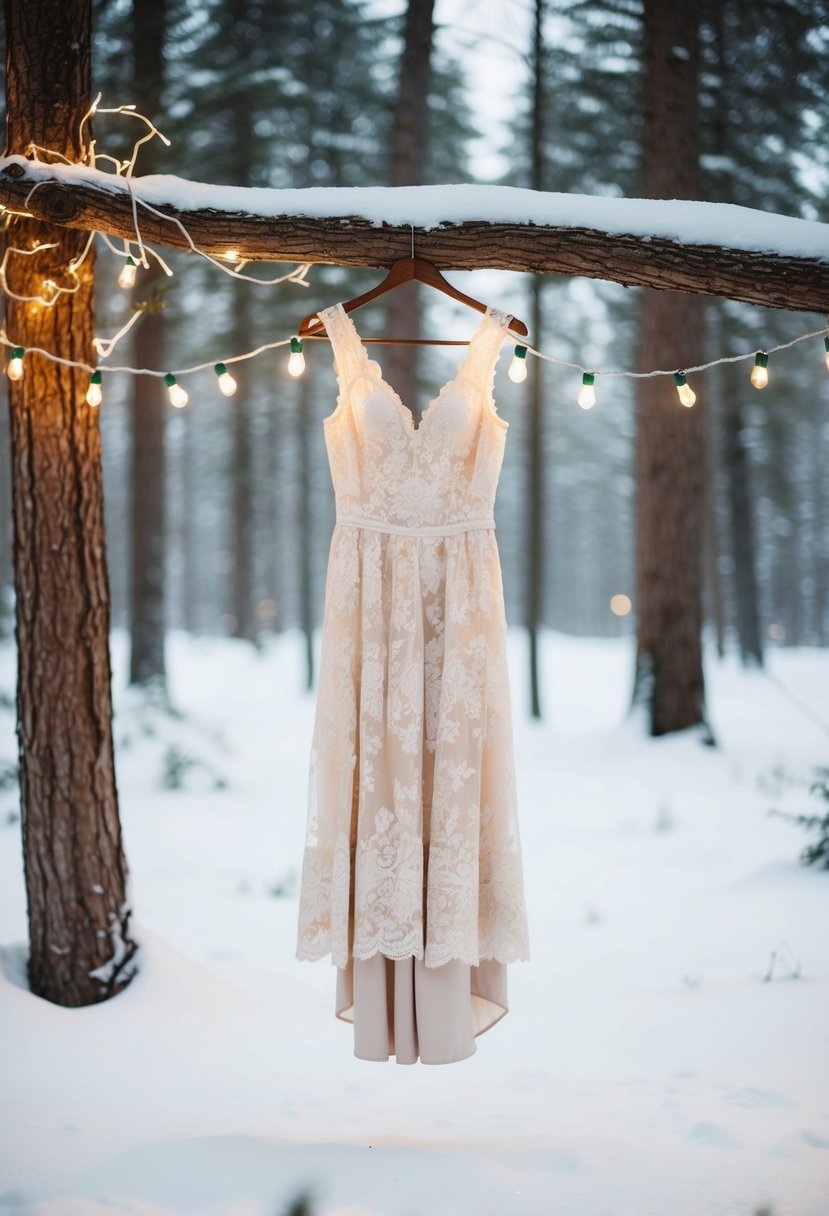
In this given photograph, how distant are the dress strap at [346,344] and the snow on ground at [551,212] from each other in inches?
12.7

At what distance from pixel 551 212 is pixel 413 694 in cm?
143

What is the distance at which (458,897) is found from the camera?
2174mm

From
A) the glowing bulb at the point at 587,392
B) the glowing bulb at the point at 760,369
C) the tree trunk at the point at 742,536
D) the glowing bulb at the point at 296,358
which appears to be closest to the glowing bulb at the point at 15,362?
the glowing bulb at the point at 296,358

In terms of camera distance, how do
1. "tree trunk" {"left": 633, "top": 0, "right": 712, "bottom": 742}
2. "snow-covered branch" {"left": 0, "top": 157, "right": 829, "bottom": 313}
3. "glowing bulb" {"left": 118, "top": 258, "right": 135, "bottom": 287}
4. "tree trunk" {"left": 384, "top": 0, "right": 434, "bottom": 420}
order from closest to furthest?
"snow-covered branch" {"left": 0, "top": 157, "right": 829, "bottom": 313}
"glowing bulb" {"left": 118, "top": 258, "right": 135, "bottom": 287}
"tree trunk" {"left": 633, "top": 0, "right": 712, "bottom": 742}
"tree trunk" {"left": 384, "top": 0, "right": 434, "bottom": 420}

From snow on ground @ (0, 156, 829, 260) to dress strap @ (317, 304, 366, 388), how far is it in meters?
0.32

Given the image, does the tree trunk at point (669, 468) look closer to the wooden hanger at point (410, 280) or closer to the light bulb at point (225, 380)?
the wooden hanger at point (410, 280)

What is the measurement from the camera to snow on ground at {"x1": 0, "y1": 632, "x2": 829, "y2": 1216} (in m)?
2.20

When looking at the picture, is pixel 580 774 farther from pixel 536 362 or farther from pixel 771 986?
pixel 536 362

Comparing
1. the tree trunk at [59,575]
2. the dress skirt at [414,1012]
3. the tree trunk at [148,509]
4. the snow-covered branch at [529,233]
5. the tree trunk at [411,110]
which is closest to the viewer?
the dress skirt at [414,1012]

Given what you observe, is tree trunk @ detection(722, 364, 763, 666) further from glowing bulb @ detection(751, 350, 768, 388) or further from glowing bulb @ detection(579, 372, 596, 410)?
glowing bulb @ detection(579, 372, 596, 410)

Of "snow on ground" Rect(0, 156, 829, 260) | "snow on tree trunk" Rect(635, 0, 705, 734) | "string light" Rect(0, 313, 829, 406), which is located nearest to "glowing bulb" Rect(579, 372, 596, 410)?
"string light" Rect(0, 313, 829, 406)

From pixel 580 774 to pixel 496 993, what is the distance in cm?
496

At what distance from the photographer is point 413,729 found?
7.23ft

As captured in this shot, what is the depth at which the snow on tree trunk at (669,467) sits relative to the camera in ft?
22.7
